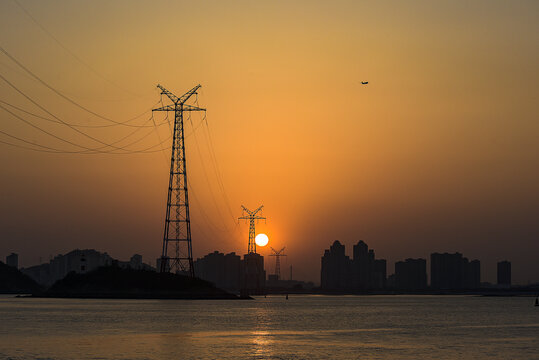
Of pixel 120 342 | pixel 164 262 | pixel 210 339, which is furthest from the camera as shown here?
pixel 164 262

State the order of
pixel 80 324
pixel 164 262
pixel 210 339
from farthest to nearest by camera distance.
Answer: pixel 164 262 → pixel 80 324 → pixel 210 339

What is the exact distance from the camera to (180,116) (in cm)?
18112

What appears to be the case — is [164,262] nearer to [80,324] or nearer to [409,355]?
[80,324]

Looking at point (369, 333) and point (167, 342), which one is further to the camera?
point (369, 333)

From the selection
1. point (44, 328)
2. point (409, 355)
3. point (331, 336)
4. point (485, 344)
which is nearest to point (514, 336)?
point (485, 344)

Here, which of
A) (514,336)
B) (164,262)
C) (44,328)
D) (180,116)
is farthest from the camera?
(164,262)

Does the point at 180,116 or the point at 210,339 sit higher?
the point at 180,116

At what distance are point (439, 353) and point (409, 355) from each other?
187 inches

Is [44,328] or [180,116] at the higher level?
[180,116]

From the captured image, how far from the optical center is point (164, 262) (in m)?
198

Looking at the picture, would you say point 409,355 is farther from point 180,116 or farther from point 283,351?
point 180,116

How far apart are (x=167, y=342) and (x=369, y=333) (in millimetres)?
33868

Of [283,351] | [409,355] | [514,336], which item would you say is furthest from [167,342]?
[514,336]

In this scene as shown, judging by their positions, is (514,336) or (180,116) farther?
(180,116)
